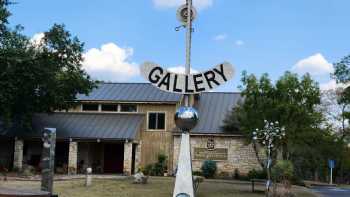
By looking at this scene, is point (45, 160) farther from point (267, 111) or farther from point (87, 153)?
point (87, 153)

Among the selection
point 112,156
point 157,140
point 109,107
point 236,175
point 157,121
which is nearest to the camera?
point 236,175

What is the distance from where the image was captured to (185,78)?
356 inches

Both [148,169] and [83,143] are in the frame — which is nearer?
[148,169]

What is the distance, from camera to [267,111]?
2697 centimetres

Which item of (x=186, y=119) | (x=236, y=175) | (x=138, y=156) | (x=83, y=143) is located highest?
(x=186, y=119)

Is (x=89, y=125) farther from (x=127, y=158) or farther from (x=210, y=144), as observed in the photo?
(x=210, y=144)

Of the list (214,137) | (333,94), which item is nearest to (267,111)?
(214,137)

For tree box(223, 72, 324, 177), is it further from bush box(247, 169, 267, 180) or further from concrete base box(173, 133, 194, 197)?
concrete base box(173, 133, 194, 197)

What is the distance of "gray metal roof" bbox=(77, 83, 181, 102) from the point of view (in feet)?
118

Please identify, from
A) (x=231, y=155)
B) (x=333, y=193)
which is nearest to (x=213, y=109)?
(x=231, y=155)

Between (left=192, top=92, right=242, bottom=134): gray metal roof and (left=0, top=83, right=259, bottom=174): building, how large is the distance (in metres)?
0.07

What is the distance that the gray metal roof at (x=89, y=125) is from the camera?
3344 cm

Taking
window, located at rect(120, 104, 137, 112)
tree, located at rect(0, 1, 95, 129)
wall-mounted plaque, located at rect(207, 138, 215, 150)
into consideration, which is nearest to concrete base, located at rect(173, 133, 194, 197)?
tree, located at rect(0, 1, 95, 129)

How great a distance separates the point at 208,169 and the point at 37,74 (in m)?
11.9
